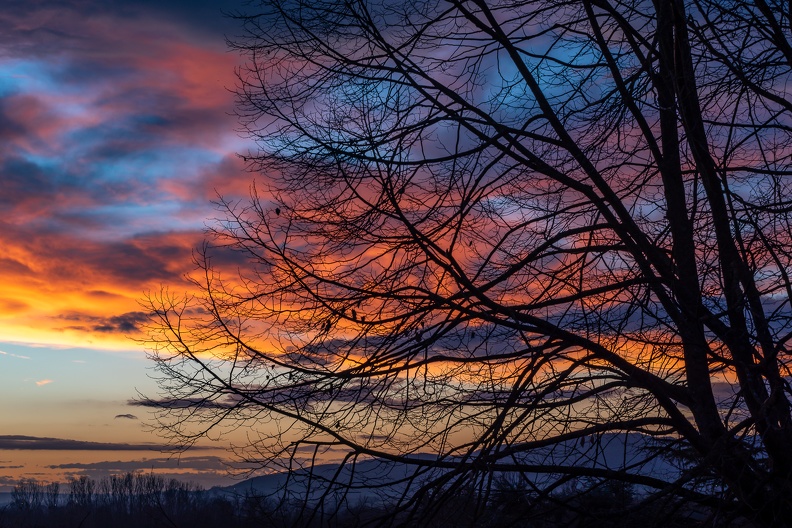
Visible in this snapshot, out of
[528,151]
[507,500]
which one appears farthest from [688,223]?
[507,500]

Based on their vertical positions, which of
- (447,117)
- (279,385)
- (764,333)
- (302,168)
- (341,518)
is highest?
(447,117)

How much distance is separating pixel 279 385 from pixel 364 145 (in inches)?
78.7

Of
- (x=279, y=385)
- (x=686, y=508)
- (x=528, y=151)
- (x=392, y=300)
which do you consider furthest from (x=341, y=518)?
(x=528, y=151)

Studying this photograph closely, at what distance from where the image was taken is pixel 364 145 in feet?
20.4

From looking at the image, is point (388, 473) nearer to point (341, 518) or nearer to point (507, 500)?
point (341, 518)

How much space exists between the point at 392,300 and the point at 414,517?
5.42ft

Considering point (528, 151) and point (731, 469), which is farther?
point (528, 151)

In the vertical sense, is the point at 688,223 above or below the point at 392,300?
above

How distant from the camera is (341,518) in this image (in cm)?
620

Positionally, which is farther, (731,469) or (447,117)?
(447,117)

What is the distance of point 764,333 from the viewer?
599 cm

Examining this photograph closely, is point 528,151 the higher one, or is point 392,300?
point 528,151

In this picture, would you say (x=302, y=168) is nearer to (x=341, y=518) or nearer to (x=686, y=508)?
(x=341, y=518)

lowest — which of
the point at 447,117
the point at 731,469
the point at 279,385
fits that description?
the point at 731,469
